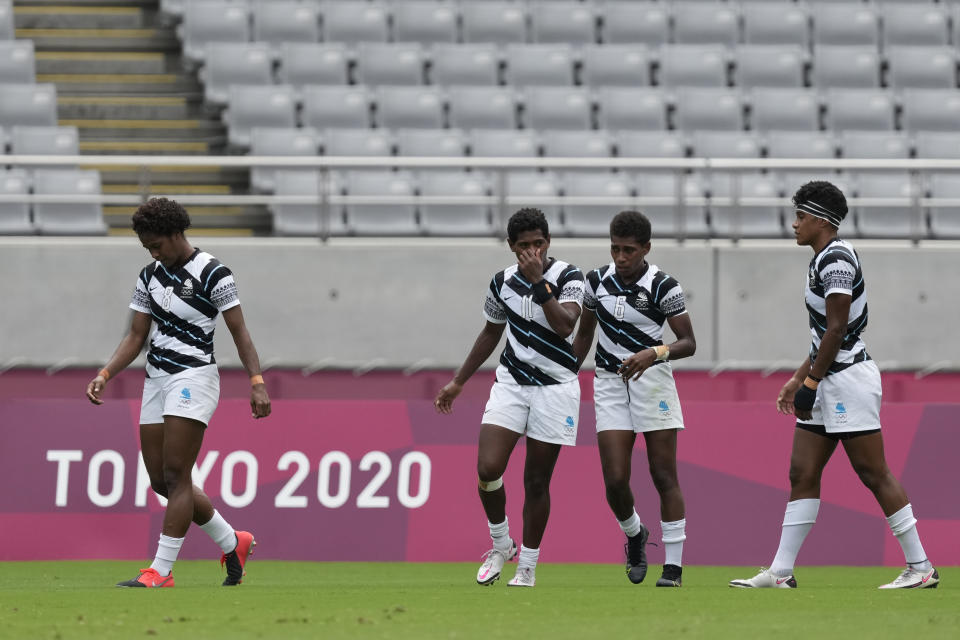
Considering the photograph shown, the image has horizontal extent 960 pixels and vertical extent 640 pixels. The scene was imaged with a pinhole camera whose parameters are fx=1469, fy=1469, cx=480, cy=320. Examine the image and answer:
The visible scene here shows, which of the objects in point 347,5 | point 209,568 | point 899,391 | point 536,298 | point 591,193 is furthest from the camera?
point 347,5

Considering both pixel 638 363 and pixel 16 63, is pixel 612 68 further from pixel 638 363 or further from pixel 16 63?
pixel 638 363

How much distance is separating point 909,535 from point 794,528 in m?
0.59

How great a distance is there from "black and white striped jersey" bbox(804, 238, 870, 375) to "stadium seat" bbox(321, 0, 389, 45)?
1083 centimetres

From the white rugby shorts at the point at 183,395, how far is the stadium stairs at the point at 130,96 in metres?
7.36

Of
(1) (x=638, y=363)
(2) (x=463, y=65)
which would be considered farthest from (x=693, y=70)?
(1) (x=638, y=363)

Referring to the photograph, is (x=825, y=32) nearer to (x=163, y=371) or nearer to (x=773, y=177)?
(x=773, y=177)

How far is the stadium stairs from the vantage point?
15.7 m

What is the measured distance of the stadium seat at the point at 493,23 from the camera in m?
17.7

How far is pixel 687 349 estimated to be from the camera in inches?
304

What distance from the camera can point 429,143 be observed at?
15.6 metres

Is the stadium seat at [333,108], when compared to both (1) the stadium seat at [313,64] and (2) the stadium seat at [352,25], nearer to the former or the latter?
(1) the stadium seat at [313,64]

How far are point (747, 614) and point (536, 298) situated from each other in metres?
2.04

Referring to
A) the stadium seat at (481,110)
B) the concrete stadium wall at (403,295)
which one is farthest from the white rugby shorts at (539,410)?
the stadium seat at (481,110)

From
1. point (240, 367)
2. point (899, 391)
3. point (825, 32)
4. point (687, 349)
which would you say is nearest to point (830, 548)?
point (899, 391)
